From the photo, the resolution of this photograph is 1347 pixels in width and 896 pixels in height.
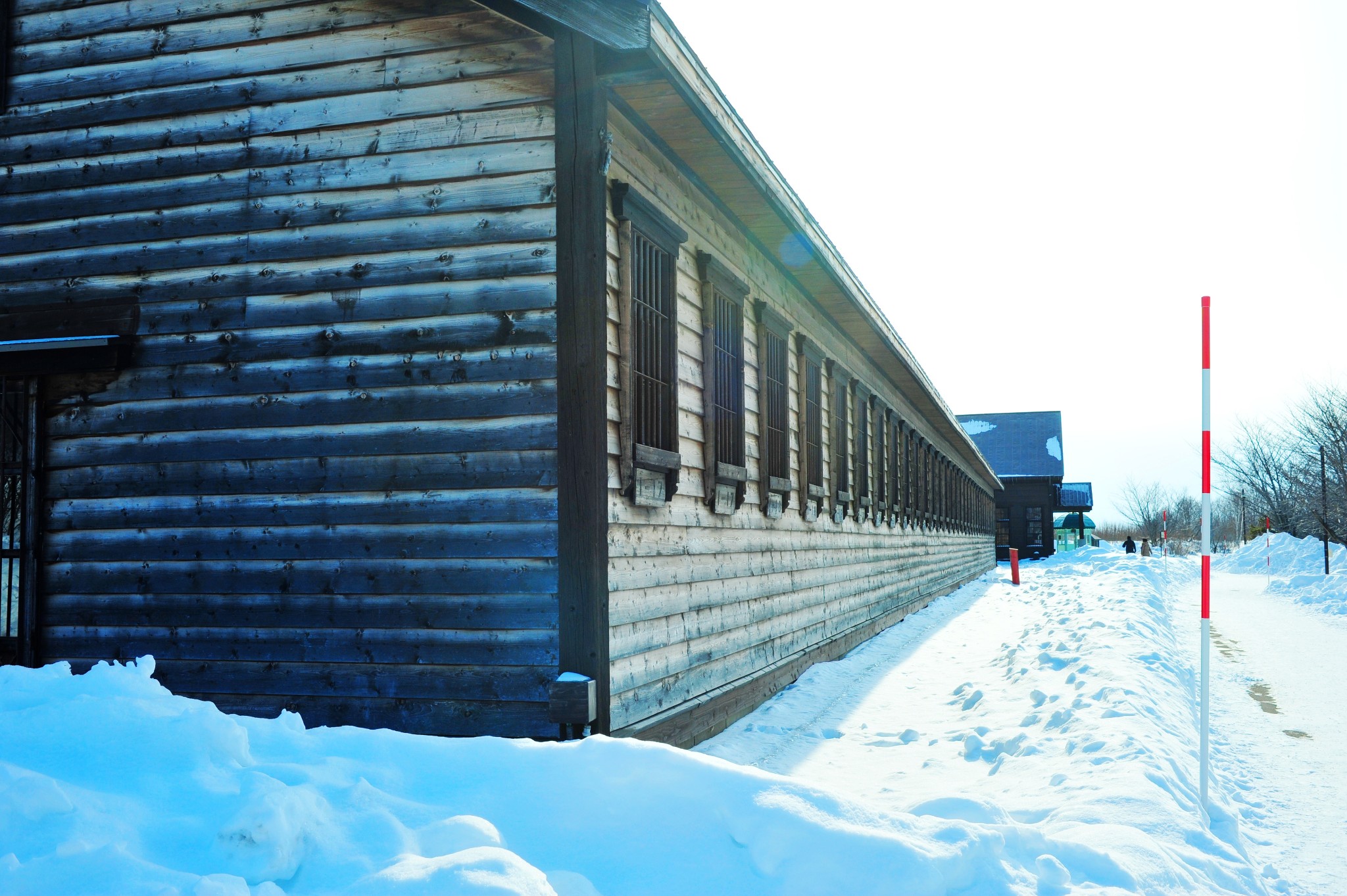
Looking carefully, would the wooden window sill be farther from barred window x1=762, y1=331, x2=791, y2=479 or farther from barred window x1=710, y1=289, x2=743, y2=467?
barred window x1=762, y1=331, x2=791, y2=479

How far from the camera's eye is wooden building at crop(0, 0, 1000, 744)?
5.32 meters

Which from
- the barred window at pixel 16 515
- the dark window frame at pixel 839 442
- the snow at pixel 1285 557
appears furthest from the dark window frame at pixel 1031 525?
the barred window at pixel 16 515

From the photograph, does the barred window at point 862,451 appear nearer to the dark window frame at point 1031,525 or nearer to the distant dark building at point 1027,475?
the distant dark building at point 1027,475

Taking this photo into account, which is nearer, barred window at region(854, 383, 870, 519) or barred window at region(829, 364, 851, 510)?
barred window at region(829, 364, 851, 510)

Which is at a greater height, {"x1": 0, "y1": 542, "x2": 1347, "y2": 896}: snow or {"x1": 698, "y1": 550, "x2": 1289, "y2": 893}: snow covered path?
{"x1": 0, "y1": 542, "x2": 1347, "y2": 896}: snow

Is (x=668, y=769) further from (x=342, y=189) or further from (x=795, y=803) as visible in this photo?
(x=342, y=189)

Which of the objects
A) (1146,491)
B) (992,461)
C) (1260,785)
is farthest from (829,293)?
(1146,491)

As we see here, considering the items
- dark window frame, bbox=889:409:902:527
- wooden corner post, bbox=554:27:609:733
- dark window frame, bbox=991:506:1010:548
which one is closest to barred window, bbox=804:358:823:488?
dark window frame, bbox=889:409:902:527

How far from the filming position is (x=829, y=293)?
1072 cm

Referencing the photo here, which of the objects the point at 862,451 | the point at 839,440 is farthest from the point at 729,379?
the point at 862,451

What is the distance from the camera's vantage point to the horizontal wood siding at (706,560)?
5.71m

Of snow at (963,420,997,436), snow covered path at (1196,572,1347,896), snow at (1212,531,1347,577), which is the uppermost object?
snow at (963,420,997,436)

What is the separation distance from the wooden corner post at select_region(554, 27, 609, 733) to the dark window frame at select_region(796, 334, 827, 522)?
4.96 metres

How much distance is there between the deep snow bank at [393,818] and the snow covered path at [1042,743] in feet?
1.60
